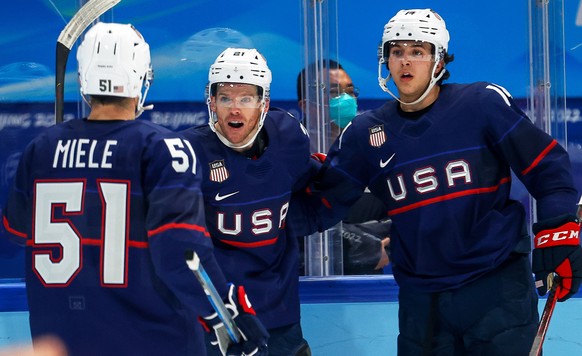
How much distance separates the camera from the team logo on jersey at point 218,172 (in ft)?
8.11

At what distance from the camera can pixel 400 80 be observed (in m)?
2.45

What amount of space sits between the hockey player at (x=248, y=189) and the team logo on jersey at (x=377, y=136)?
0.84 feet

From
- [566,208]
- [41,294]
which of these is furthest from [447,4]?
[41,294]

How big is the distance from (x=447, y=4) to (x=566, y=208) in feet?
6.03

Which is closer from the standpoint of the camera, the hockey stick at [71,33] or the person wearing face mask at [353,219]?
the hockey stick at [71,33]

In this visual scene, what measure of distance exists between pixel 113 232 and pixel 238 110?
2.29 ft

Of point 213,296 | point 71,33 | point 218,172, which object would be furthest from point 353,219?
point 213,296

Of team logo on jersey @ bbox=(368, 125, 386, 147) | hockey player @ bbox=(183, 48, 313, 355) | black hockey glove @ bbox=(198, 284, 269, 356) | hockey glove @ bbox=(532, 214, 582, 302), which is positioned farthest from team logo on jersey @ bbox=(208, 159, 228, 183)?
hockey glove @ bbox=(532, 214, 582, 302)

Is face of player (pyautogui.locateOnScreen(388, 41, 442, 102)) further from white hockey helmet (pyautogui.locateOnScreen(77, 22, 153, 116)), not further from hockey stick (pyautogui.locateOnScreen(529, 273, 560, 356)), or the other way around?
white hockey helmet (pyautogui.locateOnScreen(77, 22, 153, 116))

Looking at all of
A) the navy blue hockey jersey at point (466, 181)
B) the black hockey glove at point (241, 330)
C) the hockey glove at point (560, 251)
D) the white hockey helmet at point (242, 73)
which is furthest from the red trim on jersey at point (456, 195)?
the black hockey glove at point (241, 330)

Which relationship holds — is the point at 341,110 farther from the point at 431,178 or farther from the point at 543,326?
the point at 543,326

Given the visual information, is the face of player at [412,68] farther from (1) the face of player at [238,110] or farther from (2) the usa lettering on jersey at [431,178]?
(1) the face of player at [238,110]

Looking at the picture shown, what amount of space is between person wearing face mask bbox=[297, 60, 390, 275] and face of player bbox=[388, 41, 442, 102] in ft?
2.18

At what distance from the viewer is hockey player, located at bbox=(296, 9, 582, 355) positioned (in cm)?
231
